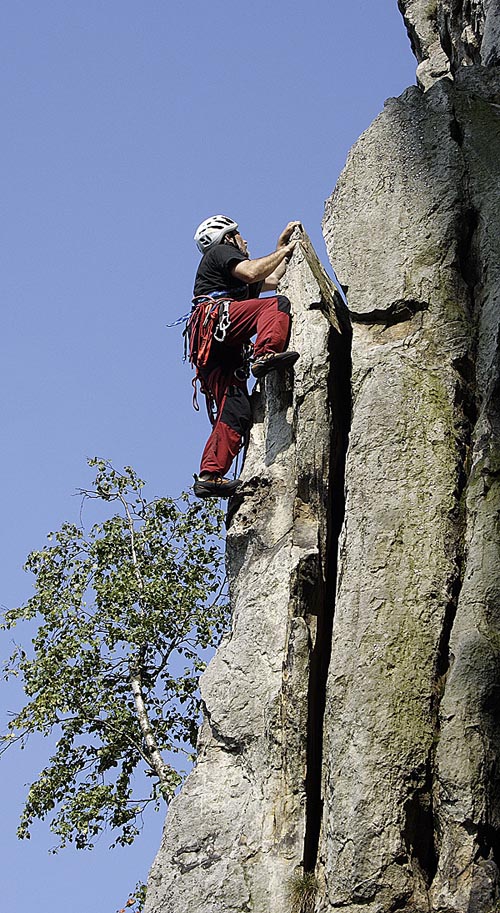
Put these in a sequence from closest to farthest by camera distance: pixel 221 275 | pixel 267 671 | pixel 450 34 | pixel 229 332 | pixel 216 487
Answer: pixel 267 671
pixel 216 487
pixel 229 332
pixel 221 275
pixel 450 34

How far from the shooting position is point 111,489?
73.2 ft

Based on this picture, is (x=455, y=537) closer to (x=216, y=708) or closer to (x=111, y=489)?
(x=216, y=708)

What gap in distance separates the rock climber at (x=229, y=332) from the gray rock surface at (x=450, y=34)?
12.4 feet

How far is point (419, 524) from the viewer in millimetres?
9453

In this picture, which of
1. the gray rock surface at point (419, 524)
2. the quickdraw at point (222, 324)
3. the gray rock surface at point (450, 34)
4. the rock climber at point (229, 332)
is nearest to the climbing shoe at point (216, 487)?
the rock climber at point (229, 332)

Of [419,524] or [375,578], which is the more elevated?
[419,524]

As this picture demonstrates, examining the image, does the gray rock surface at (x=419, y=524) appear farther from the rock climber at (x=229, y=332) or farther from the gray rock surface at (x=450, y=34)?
the gray rock surface at (x=450, y=34)

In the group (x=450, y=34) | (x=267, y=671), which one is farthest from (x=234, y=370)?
(x=450, y=34)

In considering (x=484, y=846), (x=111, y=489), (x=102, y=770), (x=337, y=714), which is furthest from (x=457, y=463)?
(x=111, y=489)

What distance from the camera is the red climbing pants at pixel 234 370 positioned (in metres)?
11.0

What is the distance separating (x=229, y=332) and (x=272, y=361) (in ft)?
2.95

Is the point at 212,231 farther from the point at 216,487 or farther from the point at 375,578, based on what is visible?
the point at 375,578

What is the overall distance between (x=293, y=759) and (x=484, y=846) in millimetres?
1711

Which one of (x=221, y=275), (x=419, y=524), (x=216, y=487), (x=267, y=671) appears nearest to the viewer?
(x=419, y=524)
